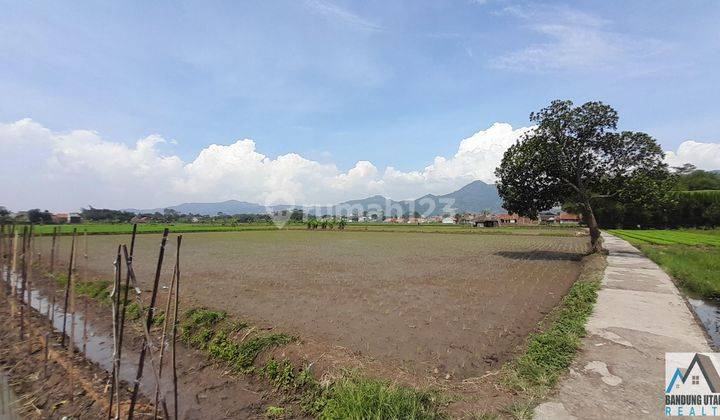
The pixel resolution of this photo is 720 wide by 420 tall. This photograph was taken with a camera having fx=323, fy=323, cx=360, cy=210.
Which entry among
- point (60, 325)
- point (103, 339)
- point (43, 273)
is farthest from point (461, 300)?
point (43, 273)

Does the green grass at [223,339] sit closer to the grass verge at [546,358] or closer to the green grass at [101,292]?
the green grass at [101,292]

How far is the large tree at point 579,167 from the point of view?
15438mm

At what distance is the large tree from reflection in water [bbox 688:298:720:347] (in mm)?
7891

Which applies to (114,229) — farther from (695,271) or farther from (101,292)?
(695,271)

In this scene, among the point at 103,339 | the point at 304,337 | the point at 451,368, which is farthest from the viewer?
the point at 103,339

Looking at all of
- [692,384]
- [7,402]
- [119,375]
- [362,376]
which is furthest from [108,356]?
[692,384]

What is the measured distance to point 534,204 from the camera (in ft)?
56.9

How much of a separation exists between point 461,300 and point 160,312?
24.2 ft

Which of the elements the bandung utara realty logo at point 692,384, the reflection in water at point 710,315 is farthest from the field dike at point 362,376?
the reflection in water at point 710,315

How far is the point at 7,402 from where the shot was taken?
4.47 meters

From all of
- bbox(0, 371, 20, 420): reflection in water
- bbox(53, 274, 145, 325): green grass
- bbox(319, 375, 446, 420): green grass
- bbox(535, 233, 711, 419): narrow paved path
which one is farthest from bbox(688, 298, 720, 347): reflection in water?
bbox(53, 274, 145, 325): green grass

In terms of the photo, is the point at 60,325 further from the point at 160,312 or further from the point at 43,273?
the point at 43,273

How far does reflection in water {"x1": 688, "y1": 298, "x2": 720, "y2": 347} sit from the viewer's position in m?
6.41

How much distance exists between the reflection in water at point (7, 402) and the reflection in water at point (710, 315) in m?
11.1
